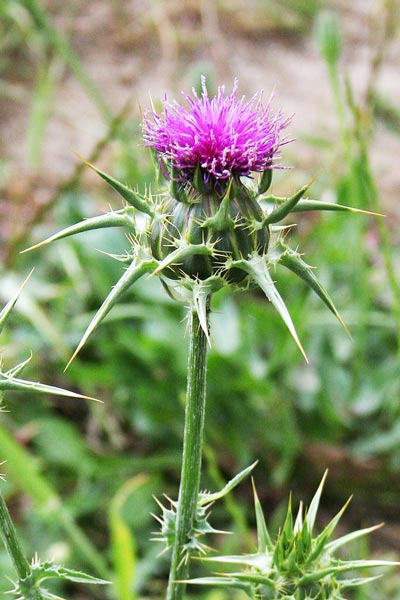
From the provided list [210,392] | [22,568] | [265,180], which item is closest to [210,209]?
[265,180]

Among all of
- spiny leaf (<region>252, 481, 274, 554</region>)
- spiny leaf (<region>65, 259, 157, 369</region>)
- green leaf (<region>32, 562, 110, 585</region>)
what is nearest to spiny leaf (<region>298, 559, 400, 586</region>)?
spiny leaf (<region>252, 481, 274, 554</region>)

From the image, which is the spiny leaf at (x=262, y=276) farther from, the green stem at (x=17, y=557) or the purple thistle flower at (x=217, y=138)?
the green stem at (x=17, y=557)

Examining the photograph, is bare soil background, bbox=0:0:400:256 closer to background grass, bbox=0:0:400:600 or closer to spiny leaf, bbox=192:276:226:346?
background grass, bbox=0:0:400:600

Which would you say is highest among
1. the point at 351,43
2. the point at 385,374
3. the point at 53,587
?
the point at 351,43

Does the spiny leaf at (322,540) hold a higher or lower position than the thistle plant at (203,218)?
lower

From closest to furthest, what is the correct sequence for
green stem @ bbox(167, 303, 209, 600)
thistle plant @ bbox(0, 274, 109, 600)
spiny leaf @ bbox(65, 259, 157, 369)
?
spiny leaf @ bbox(65, 259, 157, 369) → thistle plant @ bbox(0, 274, 109, 600) → green stem @ bbox(167, 303, 209, 600)

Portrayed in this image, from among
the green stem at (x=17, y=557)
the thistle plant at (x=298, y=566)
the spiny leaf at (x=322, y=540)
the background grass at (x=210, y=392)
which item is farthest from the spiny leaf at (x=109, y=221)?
the background grass at (x=210, y=392)

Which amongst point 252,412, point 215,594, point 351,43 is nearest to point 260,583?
point 215,594

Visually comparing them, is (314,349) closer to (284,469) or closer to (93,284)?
(284,469)
